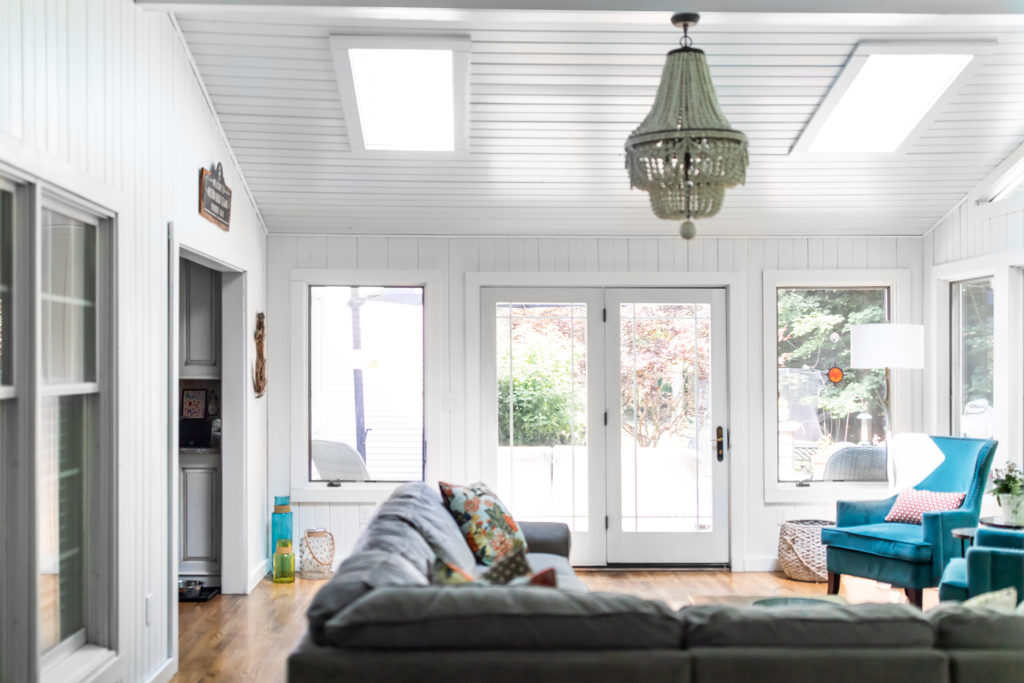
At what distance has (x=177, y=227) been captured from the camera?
4.31 m

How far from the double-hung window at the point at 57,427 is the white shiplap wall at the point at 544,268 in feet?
8.56

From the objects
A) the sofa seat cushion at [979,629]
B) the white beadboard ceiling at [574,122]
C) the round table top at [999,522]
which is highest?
the white beadboard ceiling at [574,122]

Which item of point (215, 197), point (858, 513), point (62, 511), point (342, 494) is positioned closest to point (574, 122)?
point (215, 197)

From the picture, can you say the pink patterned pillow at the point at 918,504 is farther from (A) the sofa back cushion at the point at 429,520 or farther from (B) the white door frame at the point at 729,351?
(A) the sofa back cushion at the point at 429,520

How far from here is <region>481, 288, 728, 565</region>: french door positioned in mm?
6262

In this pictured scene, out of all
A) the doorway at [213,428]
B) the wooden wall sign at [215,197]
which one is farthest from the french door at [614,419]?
the wooden wall sign at [215,197]

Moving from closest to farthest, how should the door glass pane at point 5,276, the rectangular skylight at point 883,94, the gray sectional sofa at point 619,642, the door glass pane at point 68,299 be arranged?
the gray sectional sofa at point 619,642, the door glass pane at point 5,276, the door glass pane at point 68,299, the rectangular skylight at point 883,94

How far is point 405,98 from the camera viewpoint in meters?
4.87

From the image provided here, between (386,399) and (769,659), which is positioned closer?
(769,659)

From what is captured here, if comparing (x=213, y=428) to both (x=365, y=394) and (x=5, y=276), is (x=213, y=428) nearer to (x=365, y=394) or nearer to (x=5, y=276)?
(x=365, y=394)

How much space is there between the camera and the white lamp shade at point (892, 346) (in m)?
5.62

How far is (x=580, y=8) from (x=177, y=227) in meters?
2.00

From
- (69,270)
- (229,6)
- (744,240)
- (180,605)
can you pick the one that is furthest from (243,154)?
(744,240)

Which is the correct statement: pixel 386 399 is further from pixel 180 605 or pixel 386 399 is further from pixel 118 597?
pixel 118 597
